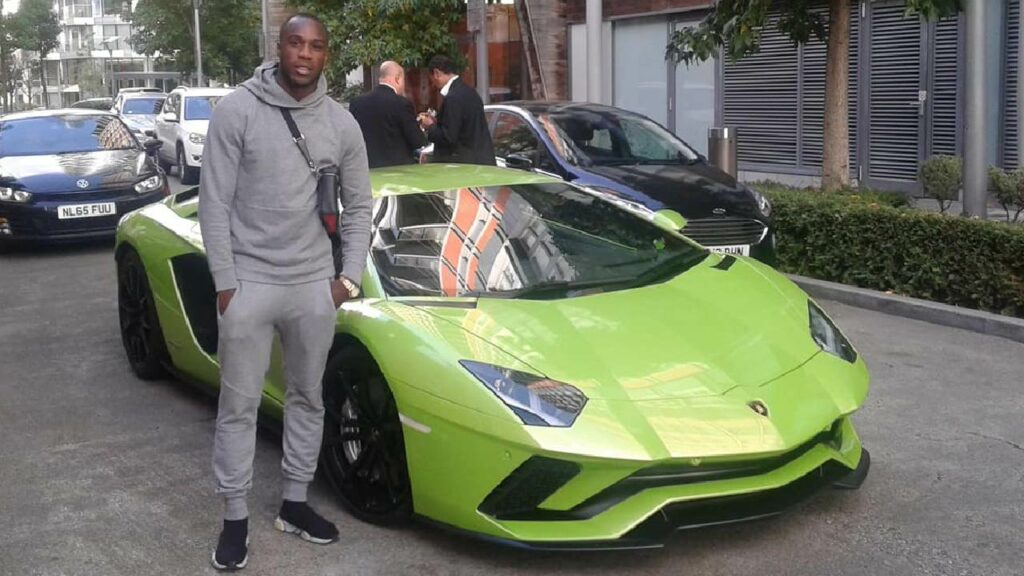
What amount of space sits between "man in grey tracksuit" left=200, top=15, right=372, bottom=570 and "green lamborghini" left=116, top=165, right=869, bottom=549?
345 mm

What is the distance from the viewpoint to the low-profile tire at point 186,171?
20.8 metres

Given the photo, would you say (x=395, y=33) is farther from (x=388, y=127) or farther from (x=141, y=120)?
(x=388, y=127)

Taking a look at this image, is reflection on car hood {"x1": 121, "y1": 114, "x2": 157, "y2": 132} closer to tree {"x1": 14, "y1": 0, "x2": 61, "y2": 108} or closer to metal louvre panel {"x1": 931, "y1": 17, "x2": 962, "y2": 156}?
metal louvre panel {"x1": 931, "y1": 17, "x2": 962, "y2": 156}

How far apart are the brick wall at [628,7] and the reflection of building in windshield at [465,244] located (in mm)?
13813

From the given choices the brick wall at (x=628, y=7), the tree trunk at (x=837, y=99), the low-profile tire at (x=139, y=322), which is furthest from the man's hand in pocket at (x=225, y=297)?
the brick wall at (x=628, y=7)

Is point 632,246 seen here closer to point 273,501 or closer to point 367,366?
point 367,366

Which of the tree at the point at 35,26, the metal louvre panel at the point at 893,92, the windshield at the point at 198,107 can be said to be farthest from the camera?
the tree at the point at 35,26

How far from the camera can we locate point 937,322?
26.5 feet

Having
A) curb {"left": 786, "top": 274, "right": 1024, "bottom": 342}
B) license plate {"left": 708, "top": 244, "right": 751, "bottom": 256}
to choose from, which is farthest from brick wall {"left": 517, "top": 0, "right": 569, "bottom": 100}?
license plate {"left": 708, "top": 244, "right": 751, "bottom": 256}

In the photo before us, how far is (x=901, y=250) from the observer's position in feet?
28.3

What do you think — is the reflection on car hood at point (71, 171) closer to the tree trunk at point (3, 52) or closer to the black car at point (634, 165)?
the black car at point (634, 165)

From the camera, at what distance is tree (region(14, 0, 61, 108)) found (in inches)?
2938

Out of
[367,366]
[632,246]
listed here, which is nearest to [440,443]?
[367,366]

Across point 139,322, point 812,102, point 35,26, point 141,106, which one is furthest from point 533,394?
point 35,26
